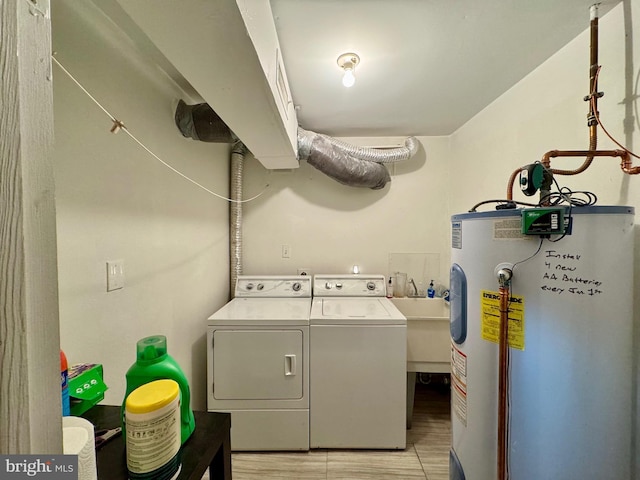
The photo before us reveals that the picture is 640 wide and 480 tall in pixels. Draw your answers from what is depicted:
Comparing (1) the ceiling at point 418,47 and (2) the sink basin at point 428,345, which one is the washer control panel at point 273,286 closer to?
(2) the sink basin at point 428,345

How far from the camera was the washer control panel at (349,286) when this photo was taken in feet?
7.36

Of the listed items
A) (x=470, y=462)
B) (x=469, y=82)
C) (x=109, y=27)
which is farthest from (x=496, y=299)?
(x=109, y=27)

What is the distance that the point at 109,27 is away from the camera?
1.05 meters

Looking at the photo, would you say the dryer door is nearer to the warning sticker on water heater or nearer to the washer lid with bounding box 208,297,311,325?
the washer lid with bounding box 208,297,311,325

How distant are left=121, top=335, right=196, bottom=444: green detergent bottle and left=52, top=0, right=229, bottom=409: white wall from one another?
0.43m

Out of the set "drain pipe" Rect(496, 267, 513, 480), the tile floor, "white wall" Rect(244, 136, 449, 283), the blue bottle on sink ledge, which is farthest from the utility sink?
"drain pipe" Rect(496, 267, 513, 480)

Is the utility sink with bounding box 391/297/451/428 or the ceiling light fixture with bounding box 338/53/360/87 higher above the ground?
the ceiling light fixture with bounding box 338/53/360/87

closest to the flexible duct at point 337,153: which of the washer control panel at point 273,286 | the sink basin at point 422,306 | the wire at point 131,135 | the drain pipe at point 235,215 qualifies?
the wire at point 131,135

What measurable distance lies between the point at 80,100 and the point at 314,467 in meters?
2.15

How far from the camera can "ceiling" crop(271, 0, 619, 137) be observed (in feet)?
3.45

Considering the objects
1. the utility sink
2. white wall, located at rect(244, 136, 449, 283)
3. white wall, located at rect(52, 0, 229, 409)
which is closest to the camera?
white wall, located at rect(52, 0, 229, 409)

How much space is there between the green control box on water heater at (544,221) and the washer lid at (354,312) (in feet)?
3.19

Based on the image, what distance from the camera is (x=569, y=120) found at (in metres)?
1.23

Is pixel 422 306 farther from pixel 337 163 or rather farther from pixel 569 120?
pixel 569 120
